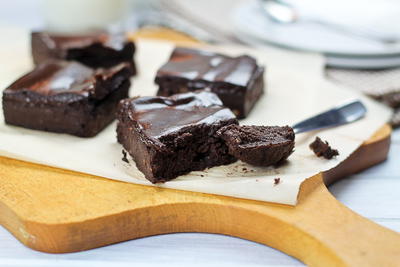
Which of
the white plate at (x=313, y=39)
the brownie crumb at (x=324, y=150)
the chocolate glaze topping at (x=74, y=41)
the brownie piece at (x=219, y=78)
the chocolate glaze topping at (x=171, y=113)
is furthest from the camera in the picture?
the white plate at (x=313, y=39)

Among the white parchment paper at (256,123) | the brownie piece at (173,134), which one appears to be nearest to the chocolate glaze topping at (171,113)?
the brownie piece at (173,134)

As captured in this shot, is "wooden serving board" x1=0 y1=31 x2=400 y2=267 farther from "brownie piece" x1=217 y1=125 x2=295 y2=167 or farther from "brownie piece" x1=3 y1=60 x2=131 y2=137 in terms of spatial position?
"brownie piece" x1=3 y1=60 x2=131 y2=137

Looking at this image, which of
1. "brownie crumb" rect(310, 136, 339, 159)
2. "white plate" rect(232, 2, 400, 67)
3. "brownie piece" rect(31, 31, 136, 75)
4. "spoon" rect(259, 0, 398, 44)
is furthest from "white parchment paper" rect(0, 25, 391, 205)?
"spoon" rect(259, 0, 398, 44)

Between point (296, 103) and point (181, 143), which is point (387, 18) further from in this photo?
point (181, 143)

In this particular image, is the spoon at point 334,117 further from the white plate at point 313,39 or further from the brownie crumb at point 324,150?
the white plate at point 313,39

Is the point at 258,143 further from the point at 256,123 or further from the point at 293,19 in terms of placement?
the point at 293,19
